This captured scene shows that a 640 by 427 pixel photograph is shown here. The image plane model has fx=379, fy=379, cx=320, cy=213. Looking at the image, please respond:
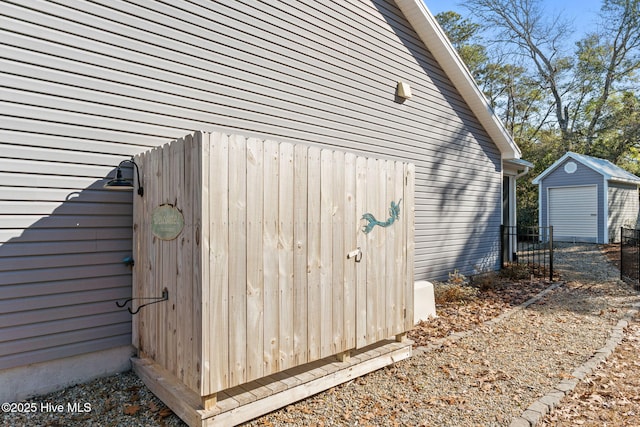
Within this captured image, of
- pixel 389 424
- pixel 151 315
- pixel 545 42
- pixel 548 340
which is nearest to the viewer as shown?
pixel 389 424

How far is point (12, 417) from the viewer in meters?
2.84

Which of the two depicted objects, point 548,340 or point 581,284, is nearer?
point 548,340

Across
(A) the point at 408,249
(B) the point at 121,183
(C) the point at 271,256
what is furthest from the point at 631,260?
(B) the point at 121,183

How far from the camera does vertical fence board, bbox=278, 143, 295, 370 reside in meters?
2.98

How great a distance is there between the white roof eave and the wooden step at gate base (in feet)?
18.3

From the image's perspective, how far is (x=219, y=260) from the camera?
→ 8.55ft

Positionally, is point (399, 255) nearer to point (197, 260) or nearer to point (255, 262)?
point (255, 262)

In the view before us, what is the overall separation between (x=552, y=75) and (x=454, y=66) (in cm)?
2055

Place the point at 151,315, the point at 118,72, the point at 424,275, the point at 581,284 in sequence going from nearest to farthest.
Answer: the point at 151,315
the point at 118,72
the point at 424,275
the point at 581,284

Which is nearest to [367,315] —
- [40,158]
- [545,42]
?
[40,158]

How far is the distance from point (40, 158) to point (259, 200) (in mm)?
1924

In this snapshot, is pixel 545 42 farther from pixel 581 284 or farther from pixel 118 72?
pixel 118 72

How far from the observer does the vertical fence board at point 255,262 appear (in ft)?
9.11

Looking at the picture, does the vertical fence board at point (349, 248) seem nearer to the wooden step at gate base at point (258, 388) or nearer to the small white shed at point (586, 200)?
the wooden step at gate base at point (258, 388)
